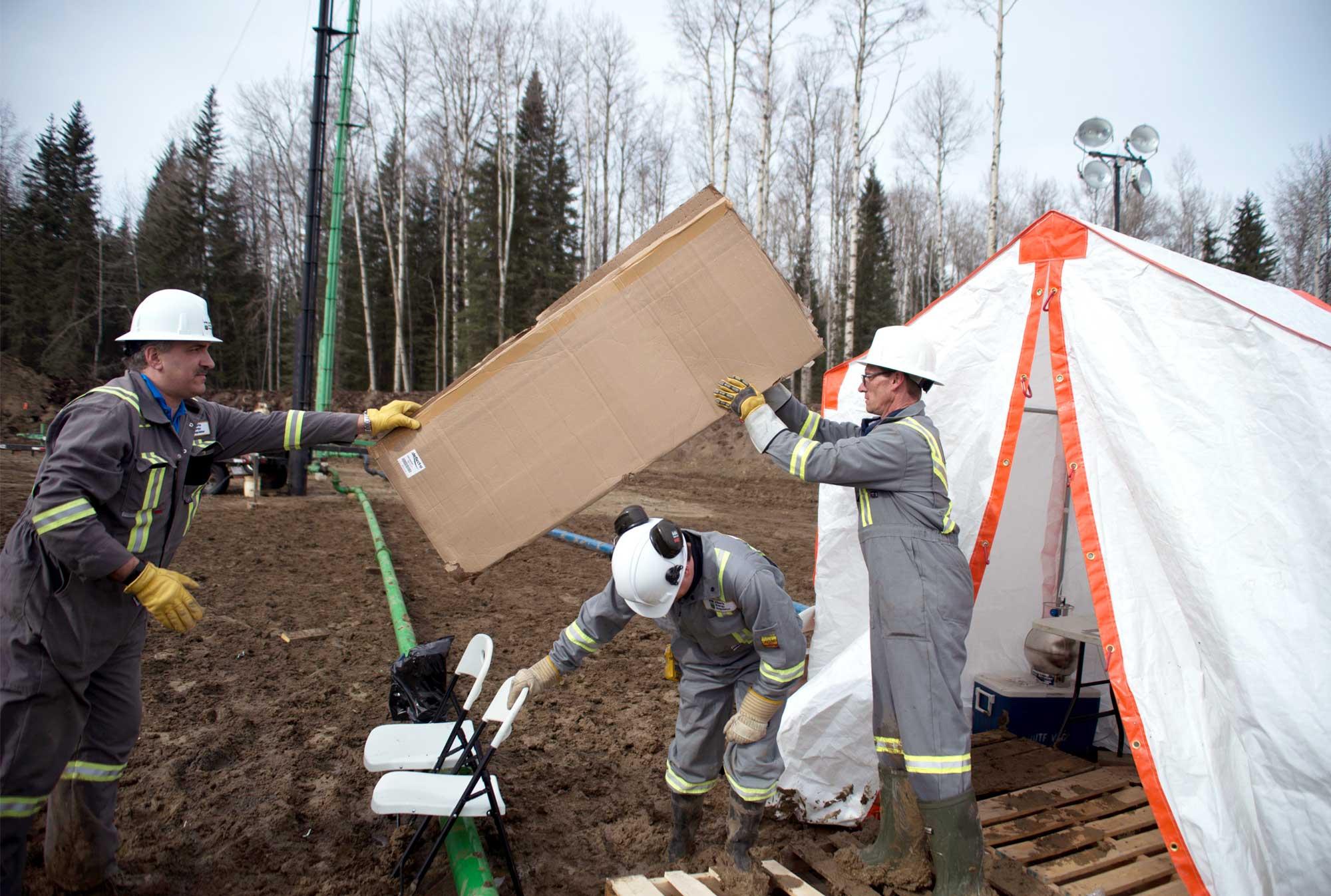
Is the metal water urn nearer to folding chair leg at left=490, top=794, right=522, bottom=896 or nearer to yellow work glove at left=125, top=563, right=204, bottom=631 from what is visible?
folding chair leg at left=490, top=794, right=522, bottom=896

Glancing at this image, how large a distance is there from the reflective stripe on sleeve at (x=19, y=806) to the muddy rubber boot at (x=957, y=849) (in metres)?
3.14

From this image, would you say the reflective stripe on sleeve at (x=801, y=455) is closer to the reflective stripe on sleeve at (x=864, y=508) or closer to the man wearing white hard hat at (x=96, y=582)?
the reflective stripe on sleeve at (x=864, y=508)

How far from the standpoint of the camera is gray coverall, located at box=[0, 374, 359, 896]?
251 cm

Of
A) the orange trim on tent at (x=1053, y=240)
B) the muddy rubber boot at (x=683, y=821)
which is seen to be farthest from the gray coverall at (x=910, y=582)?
the orange trim on tent at (x=1053, y=240)

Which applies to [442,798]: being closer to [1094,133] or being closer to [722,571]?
[722,571]

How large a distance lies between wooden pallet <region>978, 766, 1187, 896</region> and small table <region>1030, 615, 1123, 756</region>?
0.31 meters

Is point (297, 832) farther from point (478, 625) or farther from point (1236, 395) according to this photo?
point (1236, 395)

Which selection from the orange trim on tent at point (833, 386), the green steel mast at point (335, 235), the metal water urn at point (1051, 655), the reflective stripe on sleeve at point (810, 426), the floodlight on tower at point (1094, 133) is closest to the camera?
the reflective stripe on sleeve at point (810, 426)

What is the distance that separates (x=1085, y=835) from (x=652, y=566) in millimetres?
2374

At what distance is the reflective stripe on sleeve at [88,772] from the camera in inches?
111

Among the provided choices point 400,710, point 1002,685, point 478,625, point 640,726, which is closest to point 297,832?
point 400,710

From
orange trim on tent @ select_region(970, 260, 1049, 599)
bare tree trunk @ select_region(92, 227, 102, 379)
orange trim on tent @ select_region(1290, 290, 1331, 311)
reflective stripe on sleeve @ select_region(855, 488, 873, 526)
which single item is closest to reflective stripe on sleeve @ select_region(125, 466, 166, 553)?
reflective stripe on sleeve @ select_region(855, 488, 873, 526)

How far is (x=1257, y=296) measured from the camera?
3.25m

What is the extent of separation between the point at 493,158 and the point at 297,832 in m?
29.2
